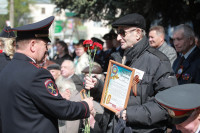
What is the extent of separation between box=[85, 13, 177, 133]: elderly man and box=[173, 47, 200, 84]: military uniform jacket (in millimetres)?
1366

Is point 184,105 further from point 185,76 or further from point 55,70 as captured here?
point 55,70

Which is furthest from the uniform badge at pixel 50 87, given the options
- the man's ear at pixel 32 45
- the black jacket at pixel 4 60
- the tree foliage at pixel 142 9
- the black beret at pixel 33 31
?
the tree foliage at pixel 142 9

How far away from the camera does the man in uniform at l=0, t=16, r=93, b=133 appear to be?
234 cm

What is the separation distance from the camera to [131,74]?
9.13 ft

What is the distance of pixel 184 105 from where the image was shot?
A: 198 centimetres

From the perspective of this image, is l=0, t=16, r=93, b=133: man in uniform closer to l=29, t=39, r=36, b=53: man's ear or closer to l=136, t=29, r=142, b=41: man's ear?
l=29, t=39, r=36, b=53: man's ear

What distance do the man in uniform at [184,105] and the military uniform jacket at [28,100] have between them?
3.31 ft

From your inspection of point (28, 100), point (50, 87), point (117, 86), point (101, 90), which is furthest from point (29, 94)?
point (101, 90)

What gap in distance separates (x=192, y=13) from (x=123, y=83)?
606 cm

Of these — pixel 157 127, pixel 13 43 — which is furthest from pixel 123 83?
pixel 13 43

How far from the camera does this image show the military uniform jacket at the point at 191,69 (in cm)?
411

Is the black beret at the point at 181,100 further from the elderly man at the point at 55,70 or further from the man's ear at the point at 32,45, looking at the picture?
the elderly man at the point at 55,70

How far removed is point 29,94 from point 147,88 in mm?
1312

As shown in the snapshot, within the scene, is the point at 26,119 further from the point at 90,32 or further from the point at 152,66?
the point at 90,32
